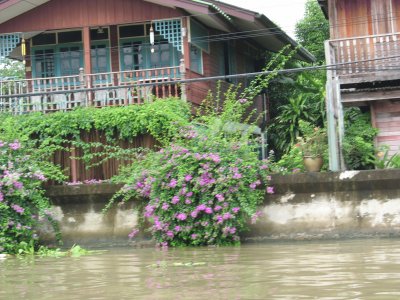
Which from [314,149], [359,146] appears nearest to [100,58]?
[314,149]

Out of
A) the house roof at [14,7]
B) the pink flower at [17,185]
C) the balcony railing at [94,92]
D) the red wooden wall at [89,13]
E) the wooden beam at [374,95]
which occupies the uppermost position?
the house roof at [14,7]

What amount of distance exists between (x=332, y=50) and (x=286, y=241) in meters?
5.02

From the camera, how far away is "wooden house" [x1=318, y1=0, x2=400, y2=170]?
48.8 ft

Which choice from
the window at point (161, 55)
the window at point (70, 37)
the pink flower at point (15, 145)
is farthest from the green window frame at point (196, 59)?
the pink flower at point (15, 145)

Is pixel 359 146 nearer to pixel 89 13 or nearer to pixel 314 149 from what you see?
pixel 314 149

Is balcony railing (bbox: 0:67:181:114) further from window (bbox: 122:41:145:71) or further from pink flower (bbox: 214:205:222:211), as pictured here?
pink flower (bbox: 214:205:222:211)

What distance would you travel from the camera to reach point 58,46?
20.0 metres

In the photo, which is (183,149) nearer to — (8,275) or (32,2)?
(8,275)

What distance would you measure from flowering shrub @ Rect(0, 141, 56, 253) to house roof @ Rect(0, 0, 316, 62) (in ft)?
21.0

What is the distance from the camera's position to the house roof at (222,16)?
17453 mm

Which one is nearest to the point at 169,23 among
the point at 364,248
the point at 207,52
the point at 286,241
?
the point at 207,52

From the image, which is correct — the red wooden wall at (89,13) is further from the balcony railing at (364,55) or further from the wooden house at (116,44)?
the balcony railing at (364,55)

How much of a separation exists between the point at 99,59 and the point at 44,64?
5.53ft

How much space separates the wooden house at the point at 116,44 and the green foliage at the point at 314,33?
7.40m
